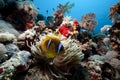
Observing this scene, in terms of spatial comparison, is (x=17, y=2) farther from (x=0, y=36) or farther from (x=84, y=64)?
(x=84, y=64)

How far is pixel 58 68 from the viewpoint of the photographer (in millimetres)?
4195

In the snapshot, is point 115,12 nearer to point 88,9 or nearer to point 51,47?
point 51,47

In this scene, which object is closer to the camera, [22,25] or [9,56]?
[9,56]

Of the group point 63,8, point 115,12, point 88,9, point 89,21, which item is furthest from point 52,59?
point 88,9

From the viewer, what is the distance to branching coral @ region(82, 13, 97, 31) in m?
7.20

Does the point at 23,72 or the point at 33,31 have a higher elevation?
the point at 33,31

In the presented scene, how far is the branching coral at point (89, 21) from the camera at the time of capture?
284 inches

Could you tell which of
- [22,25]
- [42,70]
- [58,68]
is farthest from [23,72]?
[22,25]

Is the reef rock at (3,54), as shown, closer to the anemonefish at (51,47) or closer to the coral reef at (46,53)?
the coral reef at (46,53)

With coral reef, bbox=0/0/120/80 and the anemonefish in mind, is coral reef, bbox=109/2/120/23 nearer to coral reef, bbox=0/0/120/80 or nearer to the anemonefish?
coral reef, bbox=0/0/120/80

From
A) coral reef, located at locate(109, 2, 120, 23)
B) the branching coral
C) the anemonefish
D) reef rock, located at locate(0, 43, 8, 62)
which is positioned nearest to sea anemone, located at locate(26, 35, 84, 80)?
the anemonefish

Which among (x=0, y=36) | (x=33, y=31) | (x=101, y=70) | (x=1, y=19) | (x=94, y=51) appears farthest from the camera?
(x=94, y=51)

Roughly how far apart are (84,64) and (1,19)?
10.2 feet

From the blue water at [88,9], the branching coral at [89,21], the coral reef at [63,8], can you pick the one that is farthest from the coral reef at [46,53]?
the blue water at [88,9]
